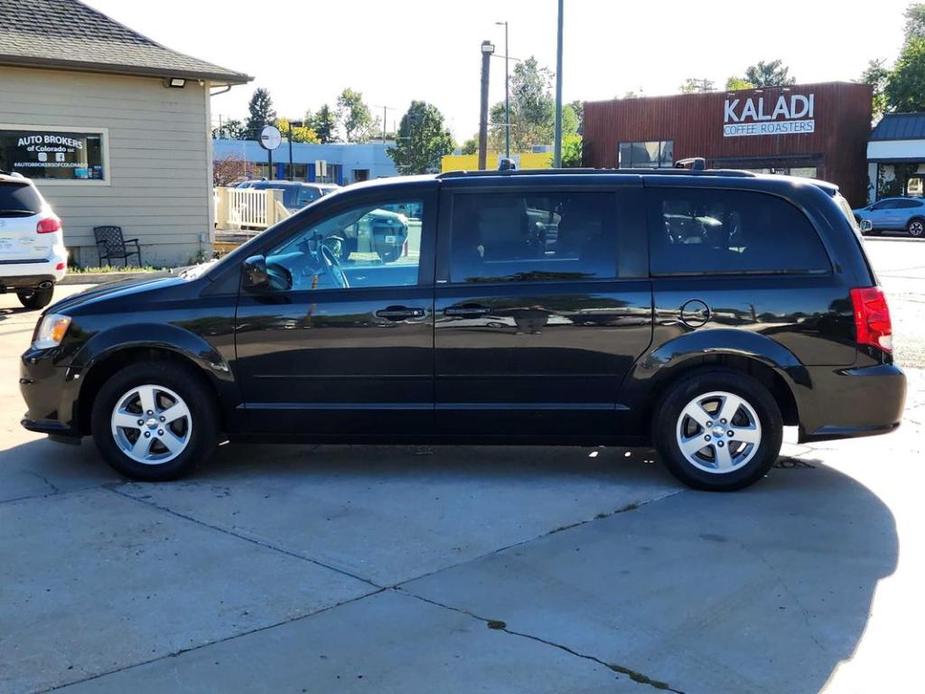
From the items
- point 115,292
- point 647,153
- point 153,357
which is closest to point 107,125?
point 115,292

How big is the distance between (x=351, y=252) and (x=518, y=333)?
3.64 feet

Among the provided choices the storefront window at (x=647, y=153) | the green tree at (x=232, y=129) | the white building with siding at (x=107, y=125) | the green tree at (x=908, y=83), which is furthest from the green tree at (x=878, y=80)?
the green tree at (x=232, y=129)

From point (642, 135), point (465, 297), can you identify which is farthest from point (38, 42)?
point (642, 135)

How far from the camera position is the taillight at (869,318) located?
5781 mm

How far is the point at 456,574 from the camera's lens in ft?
15.3

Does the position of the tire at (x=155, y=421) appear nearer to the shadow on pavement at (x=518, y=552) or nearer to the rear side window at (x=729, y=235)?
the shadow on pavement at (x=518, y=552)

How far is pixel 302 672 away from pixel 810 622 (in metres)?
2.08

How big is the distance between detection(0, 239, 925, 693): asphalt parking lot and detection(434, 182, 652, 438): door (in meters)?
0.49

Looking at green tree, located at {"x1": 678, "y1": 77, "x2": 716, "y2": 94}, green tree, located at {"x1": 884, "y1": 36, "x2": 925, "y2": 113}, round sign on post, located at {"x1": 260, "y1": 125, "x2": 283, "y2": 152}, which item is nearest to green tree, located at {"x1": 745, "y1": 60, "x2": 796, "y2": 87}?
green tree, located at {"x1": 678, "y1": 77, "x2": 716, "y2": 94}

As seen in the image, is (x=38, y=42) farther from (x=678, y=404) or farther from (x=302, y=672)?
(x=302, y=672)

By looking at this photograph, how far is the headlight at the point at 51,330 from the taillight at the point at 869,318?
4.61 meters

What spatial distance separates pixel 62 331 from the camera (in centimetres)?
606

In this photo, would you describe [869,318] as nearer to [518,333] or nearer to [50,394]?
[518,333]

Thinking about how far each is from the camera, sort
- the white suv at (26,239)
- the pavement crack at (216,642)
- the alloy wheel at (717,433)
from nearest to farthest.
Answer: the pavement crack at (216,642), the alloy wheel at (717,433), the white suv at (26,239)
